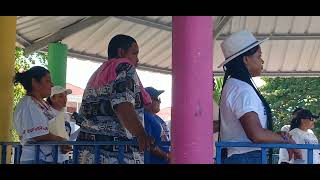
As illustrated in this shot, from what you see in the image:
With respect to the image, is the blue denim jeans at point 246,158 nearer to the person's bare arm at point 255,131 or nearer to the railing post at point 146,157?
the person's bare arm at point 255,131

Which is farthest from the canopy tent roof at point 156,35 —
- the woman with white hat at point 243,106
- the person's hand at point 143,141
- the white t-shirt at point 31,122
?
the person's hand at point 143,141

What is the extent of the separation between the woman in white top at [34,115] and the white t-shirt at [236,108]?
53.5 inches

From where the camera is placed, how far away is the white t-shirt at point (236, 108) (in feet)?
11.8

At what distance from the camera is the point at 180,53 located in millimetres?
3273

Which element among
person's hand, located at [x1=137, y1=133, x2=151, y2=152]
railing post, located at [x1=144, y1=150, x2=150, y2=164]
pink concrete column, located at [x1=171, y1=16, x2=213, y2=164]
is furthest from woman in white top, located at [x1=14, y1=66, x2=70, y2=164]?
pink concrete column, located at [x1=171, y1=16, x2=213, y2=164]

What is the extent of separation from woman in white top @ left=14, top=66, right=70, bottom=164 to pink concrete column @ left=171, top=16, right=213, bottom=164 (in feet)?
4.87

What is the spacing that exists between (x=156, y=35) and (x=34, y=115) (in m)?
5.54

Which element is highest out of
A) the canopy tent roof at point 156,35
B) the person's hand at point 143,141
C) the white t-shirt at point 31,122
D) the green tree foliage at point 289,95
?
the green tree foliage at point 289,95

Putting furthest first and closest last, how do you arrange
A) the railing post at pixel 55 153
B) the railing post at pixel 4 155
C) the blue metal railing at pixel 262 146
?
the railing post at pixel 4 155 → the railing post at pixel 55 153 → the blue metal railing at pixel 262 146

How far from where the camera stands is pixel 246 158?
3.69m
